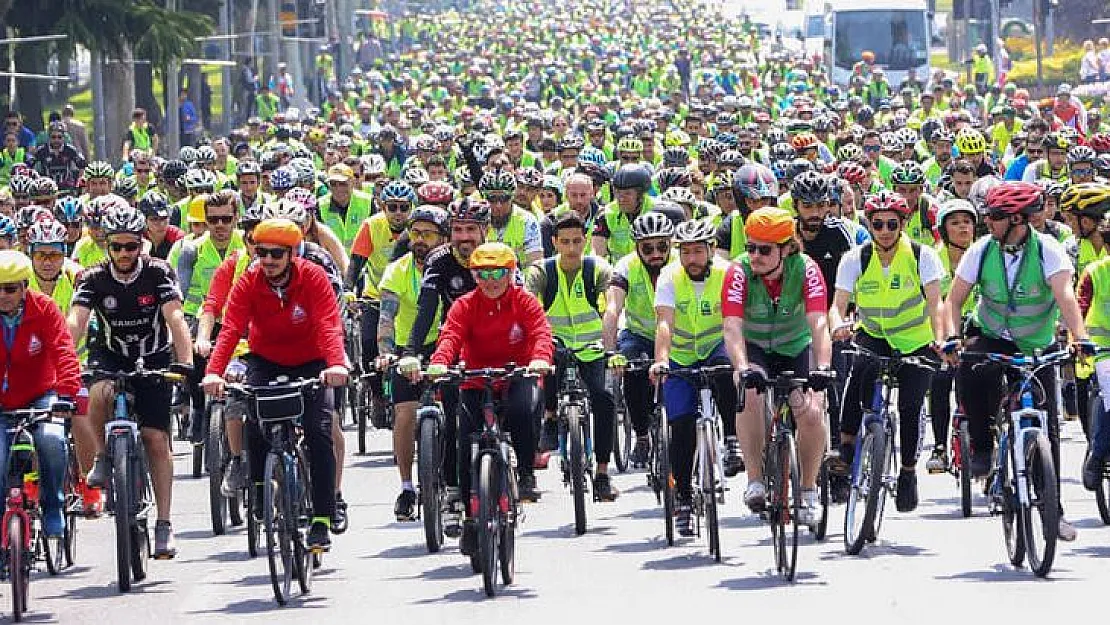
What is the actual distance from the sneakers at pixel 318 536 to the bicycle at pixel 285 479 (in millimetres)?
31

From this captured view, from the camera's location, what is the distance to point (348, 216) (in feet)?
75.7

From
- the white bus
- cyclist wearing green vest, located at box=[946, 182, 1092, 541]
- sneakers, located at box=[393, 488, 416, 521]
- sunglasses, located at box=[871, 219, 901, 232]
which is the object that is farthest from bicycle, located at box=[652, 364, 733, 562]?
the white bus

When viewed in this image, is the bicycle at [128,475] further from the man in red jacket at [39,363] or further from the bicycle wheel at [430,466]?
the bicycle wheel at [430,466]

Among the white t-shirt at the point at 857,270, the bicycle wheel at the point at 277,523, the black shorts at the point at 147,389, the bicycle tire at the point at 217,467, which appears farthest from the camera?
the bicycle tire at the point at 217,467

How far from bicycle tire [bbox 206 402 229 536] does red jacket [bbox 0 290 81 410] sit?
7.66 feet

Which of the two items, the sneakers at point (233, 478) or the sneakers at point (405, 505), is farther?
the sneakers at point (405, 505)

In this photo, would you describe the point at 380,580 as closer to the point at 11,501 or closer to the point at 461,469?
the point at 461,469

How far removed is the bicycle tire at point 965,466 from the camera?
14656 mm

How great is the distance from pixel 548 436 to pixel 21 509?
4861mm

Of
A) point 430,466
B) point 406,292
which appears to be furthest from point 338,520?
point 406,292

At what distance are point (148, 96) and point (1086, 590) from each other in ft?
156

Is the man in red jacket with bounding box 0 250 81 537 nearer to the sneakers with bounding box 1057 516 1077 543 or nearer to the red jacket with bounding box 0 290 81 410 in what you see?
the red jacket with bounding box 0 290 81 410

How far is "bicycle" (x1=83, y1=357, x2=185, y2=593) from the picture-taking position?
1318 cm

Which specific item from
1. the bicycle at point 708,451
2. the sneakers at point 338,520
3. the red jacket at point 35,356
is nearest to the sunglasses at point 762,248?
the bicycle at point 708,451
